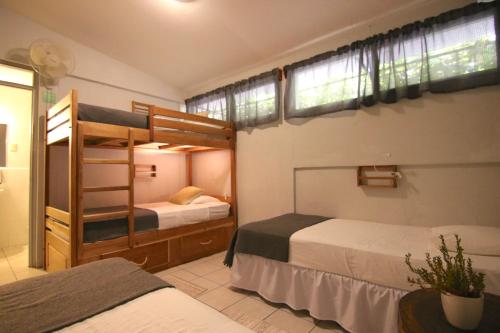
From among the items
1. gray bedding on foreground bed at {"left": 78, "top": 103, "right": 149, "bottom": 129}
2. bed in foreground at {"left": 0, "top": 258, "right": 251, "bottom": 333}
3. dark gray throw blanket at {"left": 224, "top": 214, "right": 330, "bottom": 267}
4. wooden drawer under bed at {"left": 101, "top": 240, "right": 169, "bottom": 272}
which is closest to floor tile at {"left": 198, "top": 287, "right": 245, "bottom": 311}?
dark gray throw blanket at {"left": 224, "top": 214, "right": 330, "bottom": 267}

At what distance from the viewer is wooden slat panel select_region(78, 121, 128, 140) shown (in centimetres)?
248

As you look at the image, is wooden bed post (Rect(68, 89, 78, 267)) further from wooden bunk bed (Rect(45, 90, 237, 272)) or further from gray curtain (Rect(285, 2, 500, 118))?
gray curtain (Rect(285, 2, 500, 118))

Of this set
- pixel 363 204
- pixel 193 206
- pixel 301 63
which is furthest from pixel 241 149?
pixel 363 204

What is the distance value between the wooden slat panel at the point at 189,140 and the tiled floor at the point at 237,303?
5.12 ft

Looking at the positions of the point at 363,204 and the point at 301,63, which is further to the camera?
the point at 301,63

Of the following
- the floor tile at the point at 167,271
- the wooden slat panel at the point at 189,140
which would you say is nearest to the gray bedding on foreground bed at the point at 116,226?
the floor tile at the point at 167,271

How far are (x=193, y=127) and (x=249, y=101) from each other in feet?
2.95

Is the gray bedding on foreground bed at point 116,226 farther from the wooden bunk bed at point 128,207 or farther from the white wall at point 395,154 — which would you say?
the white wall at point 395,154

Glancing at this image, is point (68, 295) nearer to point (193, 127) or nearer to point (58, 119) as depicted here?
point (58, 119)

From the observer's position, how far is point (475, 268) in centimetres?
144

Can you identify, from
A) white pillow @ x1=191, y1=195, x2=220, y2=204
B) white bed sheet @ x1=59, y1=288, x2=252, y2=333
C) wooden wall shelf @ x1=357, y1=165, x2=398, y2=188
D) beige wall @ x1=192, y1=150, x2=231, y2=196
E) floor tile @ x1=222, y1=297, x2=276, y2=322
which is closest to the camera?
white bed sheet @ x1=59, y1=288, x2=252, y2=333

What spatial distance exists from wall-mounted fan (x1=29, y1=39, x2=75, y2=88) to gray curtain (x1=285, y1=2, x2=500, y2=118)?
2.79 meters

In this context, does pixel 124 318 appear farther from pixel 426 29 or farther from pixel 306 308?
pixel 426 29

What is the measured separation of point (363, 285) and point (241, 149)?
8.41ft
